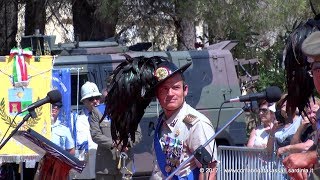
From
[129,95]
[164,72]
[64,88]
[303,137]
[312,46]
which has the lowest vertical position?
[303,137]

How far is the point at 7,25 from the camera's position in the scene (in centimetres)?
1596

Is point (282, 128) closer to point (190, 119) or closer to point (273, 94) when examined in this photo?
point (190, 119)

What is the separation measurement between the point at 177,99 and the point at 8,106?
477 centimetres

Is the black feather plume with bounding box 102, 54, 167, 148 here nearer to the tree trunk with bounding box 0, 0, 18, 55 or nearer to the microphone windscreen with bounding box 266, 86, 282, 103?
the microphone windscreen with bounding box 266, 86, 282, 103

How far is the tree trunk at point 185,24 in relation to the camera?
13.3 meters

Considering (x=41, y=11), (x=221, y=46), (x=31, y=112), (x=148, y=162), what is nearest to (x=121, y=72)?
(x=31, y=112)

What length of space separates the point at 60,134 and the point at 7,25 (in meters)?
6.15

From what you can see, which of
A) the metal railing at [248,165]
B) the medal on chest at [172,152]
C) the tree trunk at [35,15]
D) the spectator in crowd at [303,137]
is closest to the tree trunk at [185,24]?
the tree trunk at [35,15]

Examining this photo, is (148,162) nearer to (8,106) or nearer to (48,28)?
(8,106)

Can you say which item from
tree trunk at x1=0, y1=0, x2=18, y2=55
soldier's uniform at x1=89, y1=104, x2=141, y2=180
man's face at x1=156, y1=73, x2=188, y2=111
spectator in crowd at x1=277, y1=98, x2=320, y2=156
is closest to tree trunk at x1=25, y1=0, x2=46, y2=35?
tree trunk at x1=0, y1=0, x2=18, y2=55

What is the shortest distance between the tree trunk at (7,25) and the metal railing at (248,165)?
30.4ft

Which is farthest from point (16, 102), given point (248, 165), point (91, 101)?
point (248, 165)

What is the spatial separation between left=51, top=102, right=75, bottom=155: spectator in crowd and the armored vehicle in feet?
3.74

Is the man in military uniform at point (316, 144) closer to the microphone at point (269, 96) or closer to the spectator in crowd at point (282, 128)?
the microphone at point (269, 96)
